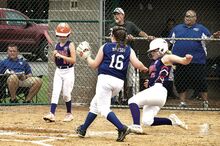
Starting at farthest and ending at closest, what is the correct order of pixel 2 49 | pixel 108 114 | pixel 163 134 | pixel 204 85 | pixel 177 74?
pixel 2 49
pixel 177 74
pixel 204 85
pixel 163 134
pixel 108 114

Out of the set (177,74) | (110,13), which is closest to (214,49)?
(177,74)

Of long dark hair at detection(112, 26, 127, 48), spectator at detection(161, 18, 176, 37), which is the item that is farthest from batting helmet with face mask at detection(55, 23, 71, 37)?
spectator at detection(161, 18, 176, 37)

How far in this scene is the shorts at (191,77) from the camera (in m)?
13.4

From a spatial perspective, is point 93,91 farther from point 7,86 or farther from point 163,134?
point 163,134

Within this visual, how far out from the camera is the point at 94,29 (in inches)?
543

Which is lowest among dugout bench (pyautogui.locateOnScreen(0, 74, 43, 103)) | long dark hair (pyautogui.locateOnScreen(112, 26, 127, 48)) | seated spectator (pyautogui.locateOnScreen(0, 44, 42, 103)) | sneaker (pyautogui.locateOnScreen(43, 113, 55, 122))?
dugout bench (pyautogui.locateOnScreen(0, 74, 43, 103))

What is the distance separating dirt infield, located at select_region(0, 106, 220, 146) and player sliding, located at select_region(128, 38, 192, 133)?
0.69ft

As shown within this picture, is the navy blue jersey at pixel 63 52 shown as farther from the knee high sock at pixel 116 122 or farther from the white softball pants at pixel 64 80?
the knee high sock at pixel 116 122

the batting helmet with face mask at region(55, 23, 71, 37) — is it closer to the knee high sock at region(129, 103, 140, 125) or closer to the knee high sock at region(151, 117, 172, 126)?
the knee high sock at region(129, 103, 140, 125)

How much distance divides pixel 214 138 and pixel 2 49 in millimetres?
9685

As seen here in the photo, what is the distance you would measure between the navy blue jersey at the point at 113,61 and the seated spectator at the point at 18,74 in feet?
15.5

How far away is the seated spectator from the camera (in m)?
13.5

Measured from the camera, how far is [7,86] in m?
13.5

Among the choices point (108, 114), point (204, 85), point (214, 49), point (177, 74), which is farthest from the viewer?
point (214, 49)
